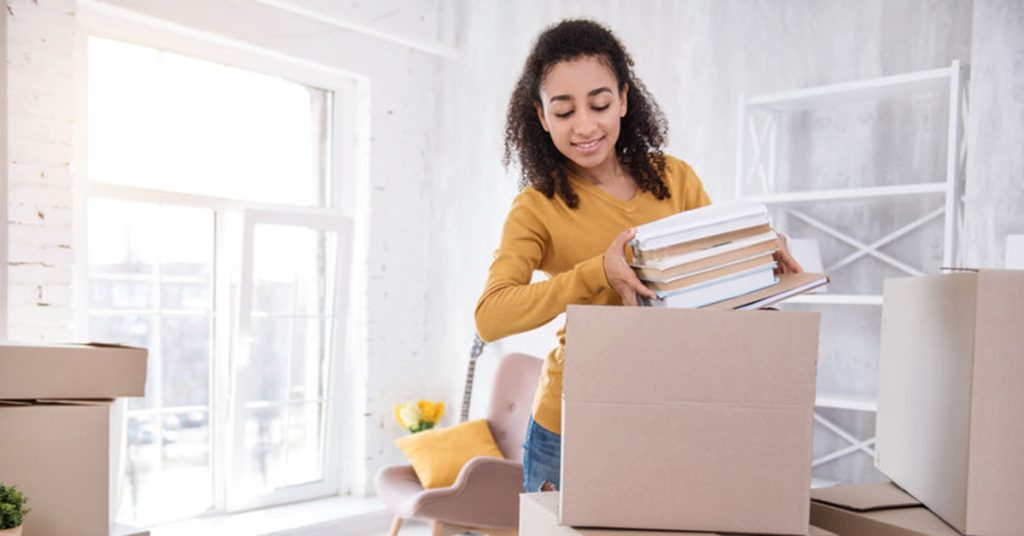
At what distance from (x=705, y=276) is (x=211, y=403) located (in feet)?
10.6

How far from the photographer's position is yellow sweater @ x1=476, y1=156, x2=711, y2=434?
1.22 metres

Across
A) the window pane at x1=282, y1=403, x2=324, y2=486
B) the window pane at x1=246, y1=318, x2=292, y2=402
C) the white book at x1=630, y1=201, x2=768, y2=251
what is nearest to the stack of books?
the white book at x1=630, y1=201, x2=768, y2=251

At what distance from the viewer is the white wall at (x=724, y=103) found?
2.88m

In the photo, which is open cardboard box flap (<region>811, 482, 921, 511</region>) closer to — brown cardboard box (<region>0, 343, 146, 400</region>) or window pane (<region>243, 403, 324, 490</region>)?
brown cardboard box (<region>0, 343, 146, 400</region>)

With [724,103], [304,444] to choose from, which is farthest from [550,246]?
[304,444]

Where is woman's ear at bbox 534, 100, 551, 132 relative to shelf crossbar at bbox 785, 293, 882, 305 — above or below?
above

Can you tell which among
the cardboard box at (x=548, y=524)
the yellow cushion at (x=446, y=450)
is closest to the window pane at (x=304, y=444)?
the yellow cushion at (x=446, y=450)

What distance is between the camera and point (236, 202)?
3.85 metres

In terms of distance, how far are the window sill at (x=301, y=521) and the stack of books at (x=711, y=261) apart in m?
2.92

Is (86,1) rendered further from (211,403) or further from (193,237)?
(211,403)

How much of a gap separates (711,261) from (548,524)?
15.1 inches

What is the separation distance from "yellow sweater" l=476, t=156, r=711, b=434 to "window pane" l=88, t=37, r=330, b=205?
2703 millimetres

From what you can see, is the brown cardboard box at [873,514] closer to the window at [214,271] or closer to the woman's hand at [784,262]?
the woman's hand at [784,262]

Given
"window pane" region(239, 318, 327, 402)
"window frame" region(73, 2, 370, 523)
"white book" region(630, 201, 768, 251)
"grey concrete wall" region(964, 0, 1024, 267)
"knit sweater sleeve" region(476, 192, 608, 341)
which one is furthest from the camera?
"window pane" region(239, 318, 327, 402)
